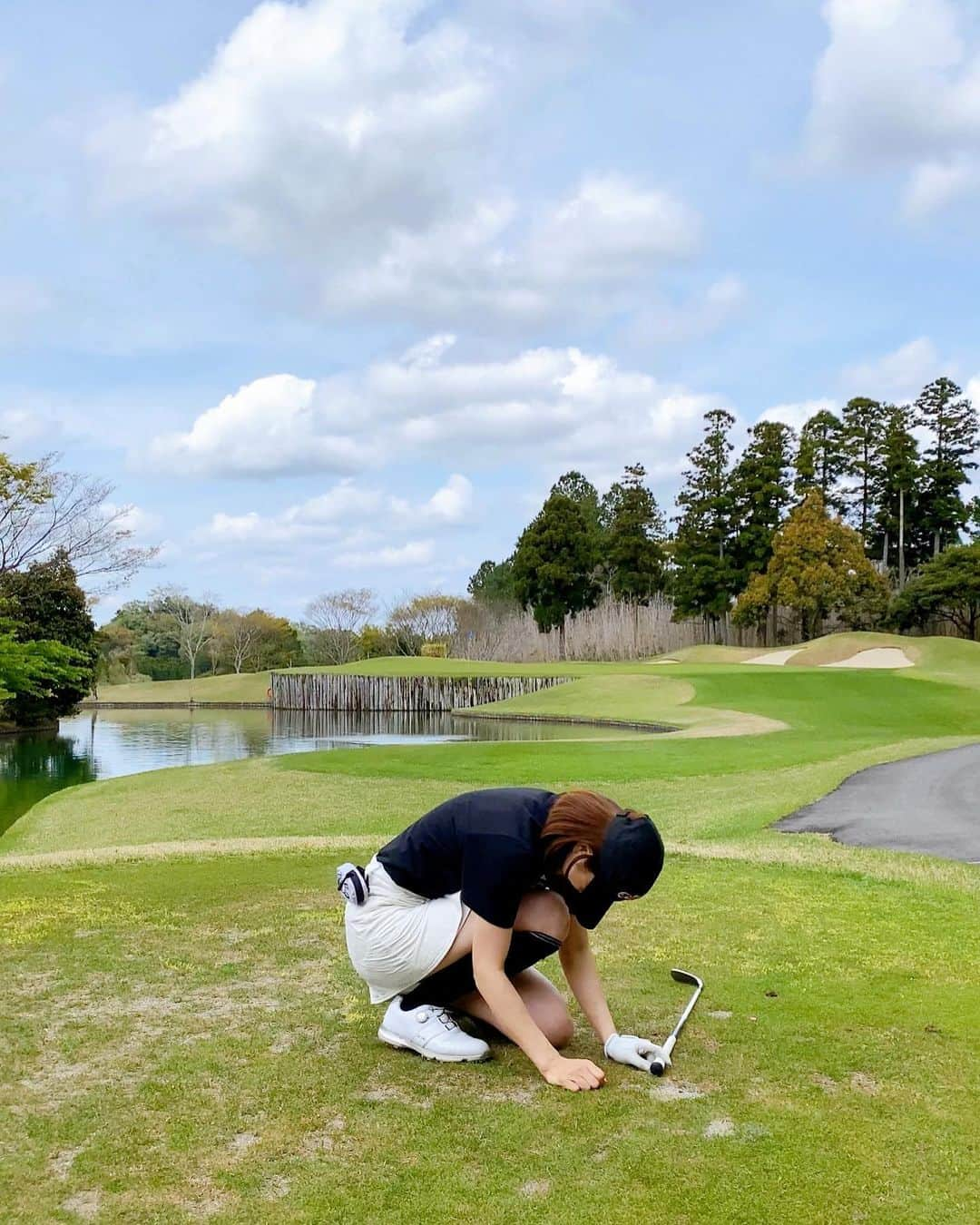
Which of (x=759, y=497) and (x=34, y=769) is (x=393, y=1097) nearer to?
(x=34, y=769)

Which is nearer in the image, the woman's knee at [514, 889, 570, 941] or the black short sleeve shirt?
the black short sleeve shirt

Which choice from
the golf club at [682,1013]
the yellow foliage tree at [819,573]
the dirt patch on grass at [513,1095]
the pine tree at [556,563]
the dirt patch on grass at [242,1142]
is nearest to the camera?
the dirt patch on grass at [242,1142]

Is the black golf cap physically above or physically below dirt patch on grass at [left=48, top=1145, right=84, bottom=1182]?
above

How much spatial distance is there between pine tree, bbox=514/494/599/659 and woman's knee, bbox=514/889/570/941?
5808cm

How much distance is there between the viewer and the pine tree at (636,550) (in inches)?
2443

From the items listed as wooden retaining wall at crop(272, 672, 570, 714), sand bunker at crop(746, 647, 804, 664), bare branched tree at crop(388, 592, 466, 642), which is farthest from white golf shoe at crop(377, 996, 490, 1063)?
bare branched tree at crop(388, 592, 466, 642)

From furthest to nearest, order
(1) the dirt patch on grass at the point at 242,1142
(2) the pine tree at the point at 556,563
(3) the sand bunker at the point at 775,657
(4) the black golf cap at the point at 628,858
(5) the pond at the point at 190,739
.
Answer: (2) the pine tree at the point at 556,563, (3) the sand bunker at the point at 775,657, (5) the pond at the point at 190,739, (4) the black golf cap at the point at 628,858, (1) the dirt patch on grass at the point at 242,1142

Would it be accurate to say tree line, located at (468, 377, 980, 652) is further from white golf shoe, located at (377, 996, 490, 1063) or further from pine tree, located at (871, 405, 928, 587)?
white golf shoe, located at (377, 996, 490, 1063)

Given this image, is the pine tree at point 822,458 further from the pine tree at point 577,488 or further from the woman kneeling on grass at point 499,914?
the woman kneeling on grass at point 499,914

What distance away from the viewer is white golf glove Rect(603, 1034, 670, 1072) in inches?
142

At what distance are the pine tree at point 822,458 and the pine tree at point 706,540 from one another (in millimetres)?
4149

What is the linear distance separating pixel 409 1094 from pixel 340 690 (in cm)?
4560

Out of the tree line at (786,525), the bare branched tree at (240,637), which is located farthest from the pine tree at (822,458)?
the bare branched tree at (240,637)

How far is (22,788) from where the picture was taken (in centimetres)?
2306
